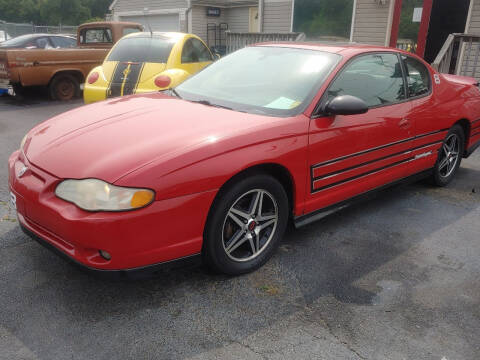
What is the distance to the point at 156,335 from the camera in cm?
244

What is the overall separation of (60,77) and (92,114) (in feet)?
26.1

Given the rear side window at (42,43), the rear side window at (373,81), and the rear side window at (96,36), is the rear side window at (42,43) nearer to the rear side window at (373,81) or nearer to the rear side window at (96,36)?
the rear side window at (96,36)

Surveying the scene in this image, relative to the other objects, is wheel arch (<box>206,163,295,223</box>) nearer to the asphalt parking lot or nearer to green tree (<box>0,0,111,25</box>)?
the asphalt parking lot

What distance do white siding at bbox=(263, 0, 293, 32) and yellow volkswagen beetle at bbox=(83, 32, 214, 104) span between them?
6.86 metres

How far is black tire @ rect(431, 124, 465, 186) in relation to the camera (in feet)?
15.9

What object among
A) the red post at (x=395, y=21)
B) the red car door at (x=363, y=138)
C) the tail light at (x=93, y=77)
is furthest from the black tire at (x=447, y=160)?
the red post at (x=395, y=21)

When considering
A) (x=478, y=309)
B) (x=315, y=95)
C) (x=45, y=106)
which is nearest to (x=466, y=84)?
(x=315, y=95)

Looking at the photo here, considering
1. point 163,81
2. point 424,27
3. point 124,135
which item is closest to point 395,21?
point 424,27

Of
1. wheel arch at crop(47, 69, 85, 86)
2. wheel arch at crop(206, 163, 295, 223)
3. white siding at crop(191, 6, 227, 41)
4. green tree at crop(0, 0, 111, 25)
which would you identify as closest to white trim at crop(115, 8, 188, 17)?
white siding at crop(191, 6, 227, 41)

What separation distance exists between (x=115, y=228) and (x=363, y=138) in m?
2.09

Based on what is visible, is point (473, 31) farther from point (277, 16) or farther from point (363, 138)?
point (363, 138)

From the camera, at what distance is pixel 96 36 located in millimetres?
11555

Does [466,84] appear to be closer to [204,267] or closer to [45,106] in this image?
[204,267]

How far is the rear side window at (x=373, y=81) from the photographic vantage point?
3488 millimetres
